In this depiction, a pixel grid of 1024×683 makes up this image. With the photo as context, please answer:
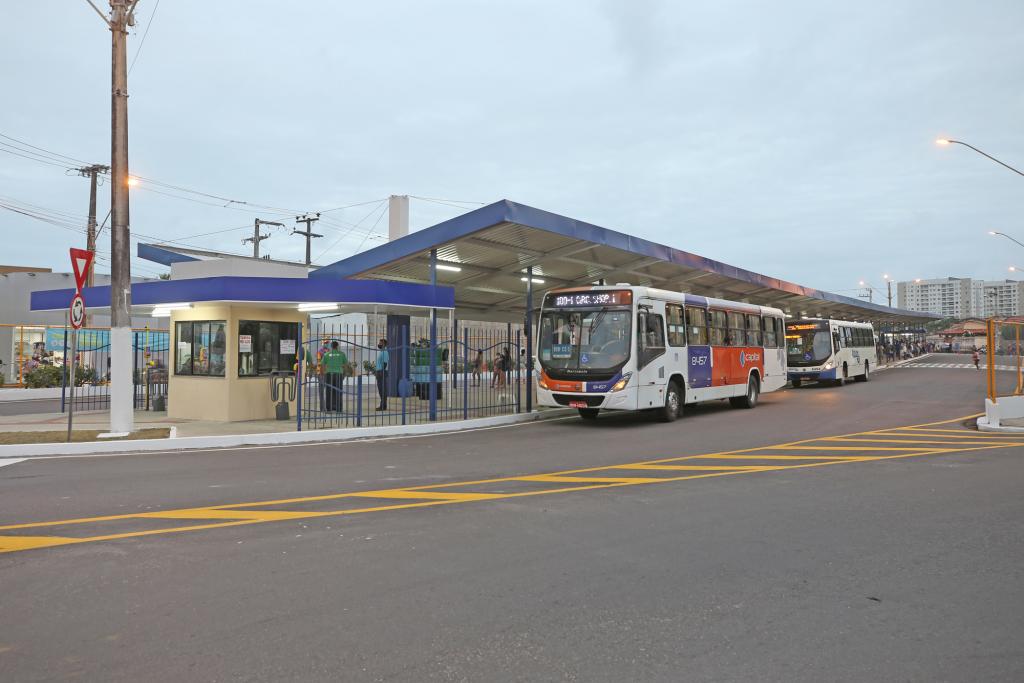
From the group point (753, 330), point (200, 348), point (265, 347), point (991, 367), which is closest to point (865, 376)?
point (753, 330)

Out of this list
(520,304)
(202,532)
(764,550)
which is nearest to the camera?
(764,550)

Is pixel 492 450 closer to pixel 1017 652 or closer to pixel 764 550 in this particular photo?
pixel 764 550

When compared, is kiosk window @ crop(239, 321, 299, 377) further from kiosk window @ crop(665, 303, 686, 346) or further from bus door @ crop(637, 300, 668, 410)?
kiosk window @ crop(665, 303, 686, 346)

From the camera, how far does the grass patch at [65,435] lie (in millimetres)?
13070

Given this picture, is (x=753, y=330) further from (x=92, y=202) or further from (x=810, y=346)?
(x=92, y=202)

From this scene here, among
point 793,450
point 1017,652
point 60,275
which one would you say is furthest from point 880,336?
point 1017,652

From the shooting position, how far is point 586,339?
1606 centimetres

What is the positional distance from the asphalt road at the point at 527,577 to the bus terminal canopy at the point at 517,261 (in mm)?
7398

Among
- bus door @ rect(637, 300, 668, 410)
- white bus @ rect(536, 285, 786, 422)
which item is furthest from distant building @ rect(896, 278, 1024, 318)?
bus door @ rect(637, 300, 668, 410)

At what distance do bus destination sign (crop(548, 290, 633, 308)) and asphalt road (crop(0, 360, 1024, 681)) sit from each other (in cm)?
633

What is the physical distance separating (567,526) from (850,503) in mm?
3335

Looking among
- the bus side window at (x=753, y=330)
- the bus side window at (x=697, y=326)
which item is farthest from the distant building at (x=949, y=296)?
the bus side window at (x=697, y=326)

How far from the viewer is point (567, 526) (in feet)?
22.0

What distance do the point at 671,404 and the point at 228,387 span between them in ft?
35.1
